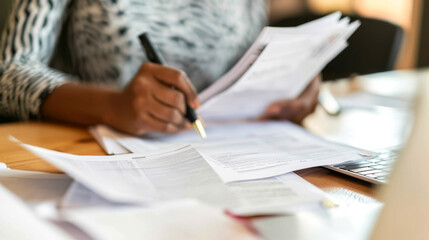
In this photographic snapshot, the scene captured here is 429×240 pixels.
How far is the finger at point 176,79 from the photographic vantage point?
71 centimetres

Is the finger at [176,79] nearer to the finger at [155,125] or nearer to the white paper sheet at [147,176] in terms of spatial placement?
the finger at [155,125]

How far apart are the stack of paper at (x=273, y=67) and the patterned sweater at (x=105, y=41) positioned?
0.96ft

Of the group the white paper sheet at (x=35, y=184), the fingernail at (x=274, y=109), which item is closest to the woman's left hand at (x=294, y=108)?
the fingernail at (x=274, y=109)

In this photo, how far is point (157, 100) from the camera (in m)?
0.73

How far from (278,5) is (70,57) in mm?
1965

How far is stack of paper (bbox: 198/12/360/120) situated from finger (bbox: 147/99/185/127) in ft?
0.20

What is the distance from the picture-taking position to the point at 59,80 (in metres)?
0.87

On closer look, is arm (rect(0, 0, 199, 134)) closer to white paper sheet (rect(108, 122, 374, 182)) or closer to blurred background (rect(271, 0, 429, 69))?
white paper sheet (rect(108, 122, 374, 182))

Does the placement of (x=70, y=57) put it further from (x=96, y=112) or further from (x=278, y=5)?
(x=278, y=5)

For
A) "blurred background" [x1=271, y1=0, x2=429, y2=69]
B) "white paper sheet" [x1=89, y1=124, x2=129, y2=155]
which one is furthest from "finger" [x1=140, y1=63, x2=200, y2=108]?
"blurred background" [x1=271, y1=0, x2=429, y2=69]

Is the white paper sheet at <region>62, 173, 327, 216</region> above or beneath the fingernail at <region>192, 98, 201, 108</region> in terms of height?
beneath

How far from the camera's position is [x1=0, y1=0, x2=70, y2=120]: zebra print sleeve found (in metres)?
0.86

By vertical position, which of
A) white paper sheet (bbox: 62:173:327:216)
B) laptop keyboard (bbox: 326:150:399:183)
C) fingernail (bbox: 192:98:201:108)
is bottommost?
laptop keyboard (bbox: 326:150:399:183)

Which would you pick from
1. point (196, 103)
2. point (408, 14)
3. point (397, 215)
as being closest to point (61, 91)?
point (196, 103)
